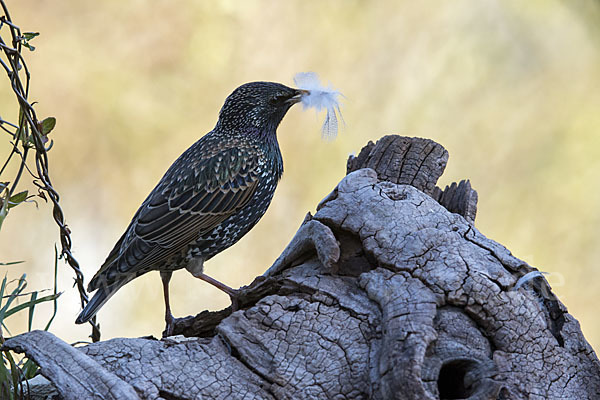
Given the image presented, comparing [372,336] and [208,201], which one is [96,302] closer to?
[208,201]

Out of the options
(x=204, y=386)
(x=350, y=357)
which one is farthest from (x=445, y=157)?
(x=204, y=386)

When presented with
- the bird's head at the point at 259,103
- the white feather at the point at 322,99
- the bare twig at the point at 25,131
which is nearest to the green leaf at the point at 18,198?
the bare twig at the point at 25,131

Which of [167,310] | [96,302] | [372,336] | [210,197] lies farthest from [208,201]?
[372,336]

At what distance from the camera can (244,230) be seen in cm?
288

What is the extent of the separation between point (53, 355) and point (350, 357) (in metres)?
0.96

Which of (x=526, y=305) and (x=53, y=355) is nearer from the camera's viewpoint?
(x=53, y=355)

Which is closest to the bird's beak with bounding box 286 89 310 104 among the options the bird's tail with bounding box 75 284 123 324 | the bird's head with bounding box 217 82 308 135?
the bird's head with bounding box 217 82 308 135

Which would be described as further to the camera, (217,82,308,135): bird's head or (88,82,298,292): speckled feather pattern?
(217,82,308,135): bird's head

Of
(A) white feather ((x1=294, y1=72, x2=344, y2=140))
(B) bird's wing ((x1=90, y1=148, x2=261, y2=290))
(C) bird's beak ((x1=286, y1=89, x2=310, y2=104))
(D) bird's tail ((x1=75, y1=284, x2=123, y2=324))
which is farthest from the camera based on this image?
(C) bird's beak ((x1=286, y1=89, x2=310, y2=104))

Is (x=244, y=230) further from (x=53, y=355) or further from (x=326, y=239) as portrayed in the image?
(x=53, y=355)

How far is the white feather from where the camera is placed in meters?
2.90

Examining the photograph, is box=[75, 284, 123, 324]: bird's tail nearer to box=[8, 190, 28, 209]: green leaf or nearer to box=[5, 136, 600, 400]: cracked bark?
box=[5, 136, 600, 400]: cracked bark

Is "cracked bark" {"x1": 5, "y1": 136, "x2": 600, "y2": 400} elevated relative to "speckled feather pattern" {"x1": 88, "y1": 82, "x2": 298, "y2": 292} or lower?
lower

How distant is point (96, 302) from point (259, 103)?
3.98ft
